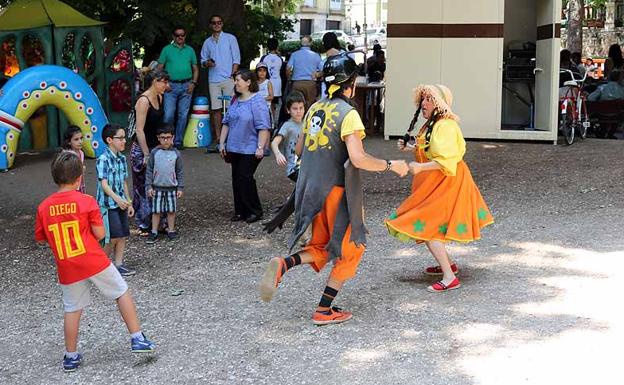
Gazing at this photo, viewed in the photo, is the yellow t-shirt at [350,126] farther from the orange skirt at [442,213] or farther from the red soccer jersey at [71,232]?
the red soccer jersey at [71,232]

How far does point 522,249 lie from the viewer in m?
8.05

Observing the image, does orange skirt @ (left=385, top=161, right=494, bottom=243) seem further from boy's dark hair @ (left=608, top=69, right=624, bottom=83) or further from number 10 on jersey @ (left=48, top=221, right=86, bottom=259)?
boy's dark hair @ (left=608, top=69, right=624, bottom=83)

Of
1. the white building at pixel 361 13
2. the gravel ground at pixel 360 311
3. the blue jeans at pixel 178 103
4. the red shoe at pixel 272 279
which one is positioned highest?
the white building at pixel 361 13

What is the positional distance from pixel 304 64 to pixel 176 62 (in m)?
2.11

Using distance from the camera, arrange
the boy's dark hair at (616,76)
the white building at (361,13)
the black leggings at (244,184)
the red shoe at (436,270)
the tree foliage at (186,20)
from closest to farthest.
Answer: the red shoe at (436,270)
the black leggings at (244,184)
the tree foliage at (186,20)
the boy's dark hair at (616,76)
the white building at (361,13)

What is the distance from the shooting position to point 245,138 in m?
9.31

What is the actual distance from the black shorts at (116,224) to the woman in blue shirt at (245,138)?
2102 millimetres

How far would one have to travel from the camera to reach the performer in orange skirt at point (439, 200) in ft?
21.8

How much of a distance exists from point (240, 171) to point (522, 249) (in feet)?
9.94

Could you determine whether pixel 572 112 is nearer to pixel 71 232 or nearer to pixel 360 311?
pixel 360 311

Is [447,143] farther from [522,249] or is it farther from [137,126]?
A: [137,126]

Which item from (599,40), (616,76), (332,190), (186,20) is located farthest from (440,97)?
(599,40)

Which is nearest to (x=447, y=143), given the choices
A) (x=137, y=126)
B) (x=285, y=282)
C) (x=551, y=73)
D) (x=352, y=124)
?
(x=352, y=124)

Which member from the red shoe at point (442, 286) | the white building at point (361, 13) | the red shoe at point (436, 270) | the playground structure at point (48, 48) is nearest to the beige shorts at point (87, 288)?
the red shoe at point (442, 286)
